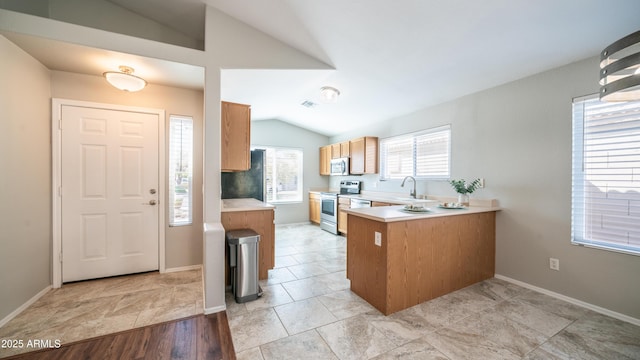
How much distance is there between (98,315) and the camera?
220cm

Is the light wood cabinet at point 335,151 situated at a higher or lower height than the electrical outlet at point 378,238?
higher

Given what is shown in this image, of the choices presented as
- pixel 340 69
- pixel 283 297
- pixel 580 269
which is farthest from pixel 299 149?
pixel 580 269

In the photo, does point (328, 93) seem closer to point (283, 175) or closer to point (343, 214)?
point (343, 214)

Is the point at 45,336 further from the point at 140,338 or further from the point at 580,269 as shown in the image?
the point at 580,269

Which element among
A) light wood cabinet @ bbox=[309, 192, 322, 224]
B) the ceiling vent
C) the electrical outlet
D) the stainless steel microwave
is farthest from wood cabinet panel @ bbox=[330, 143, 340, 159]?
the electrical outlet

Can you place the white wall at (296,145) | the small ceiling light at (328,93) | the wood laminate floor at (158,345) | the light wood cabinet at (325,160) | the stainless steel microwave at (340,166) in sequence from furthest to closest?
the light wood cabinet at (325,160) < the white wall at (296,145) < the stainless steel microwave at (340,166) < the small ceiling light at (328,93) < the wood laminate floor at (158,345)

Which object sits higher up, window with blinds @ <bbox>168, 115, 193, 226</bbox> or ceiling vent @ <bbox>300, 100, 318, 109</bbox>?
ceiling vent @ <bbox>300, 100, 318, 109</bbox>

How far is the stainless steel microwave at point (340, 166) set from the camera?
5469 millimetres

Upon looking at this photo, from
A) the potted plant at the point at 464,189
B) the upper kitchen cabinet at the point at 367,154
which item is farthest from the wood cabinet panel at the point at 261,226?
the upper kitchen cabinet at the point at 367,154

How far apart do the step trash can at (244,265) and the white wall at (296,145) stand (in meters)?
3.56

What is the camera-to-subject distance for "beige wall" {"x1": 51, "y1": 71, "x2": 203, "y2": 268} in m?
2.86

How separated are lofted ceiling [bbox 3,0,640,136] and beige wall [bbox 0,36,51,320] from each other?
35 cm

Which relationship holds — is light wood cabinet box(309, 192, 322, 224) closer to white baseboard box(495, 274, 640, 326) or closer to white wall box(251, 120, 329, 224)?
white wall box(251, 120, 329, 224)

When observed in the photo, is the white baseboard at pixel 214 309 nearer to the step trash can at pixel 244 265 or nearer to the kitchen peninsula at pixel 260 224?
the step trash can at pixel 244 265
